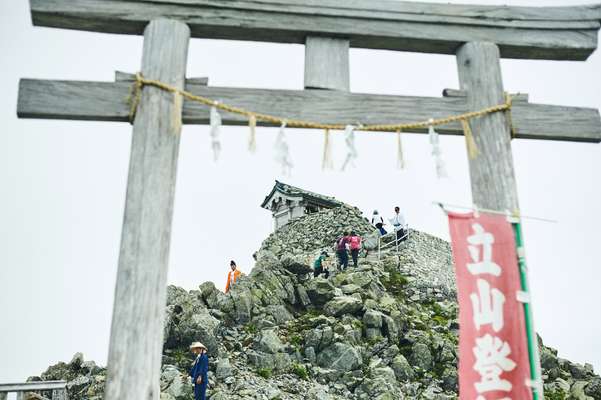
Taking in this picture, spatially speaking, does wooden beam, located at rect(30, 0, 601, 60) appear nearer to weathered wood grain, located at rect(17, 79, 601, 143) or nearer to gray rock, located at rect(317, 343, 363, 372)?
weathered wood grain, located at rect(17, 79, 601, 143)

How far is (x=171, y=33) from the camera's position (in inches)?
184

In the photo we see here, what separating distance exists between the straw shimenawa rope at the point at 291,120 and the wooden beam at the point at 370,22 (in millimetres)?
676

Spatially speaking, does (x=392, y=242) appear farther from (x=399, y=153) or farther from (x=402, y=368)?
(x=399, y=153)

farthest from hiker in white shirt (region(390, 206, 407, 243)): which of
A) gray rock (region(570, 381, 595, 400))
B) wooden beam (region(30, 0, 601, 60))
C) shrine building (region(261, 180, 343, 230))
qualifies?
wooden beam (region(30, 0, 601, 60))

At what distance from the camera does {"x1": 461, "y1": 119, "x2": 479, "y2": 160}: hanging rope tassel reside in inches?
183

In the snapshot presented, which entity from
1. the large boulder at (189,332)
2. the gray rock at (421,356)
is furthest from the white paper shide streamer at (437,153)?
the gray rock at (421,356)

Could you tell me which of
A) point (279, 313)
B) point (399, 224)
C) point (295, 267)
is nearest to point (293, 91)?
point (279, 313)

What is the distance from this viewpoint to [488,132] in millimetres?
4715

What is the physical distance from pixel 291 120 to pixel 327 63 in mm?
719

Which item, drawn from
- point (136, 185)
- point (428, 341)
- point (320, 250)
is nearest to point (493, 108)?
point (136, 185)

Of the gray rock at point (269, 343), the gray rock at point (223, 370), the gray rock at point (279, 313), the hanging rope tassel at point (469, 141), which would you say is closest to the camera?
the hanging rope tassel at point (469, 141)

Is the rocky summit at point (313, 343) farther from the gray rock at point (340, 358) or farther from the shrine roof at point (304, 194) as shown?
the shrine roof at point (304, 194)

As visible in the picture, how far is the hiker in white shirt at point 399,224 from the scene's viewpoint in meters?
26.4

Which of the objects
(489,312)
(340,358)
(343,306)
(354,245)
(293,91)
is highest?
(354,245)
